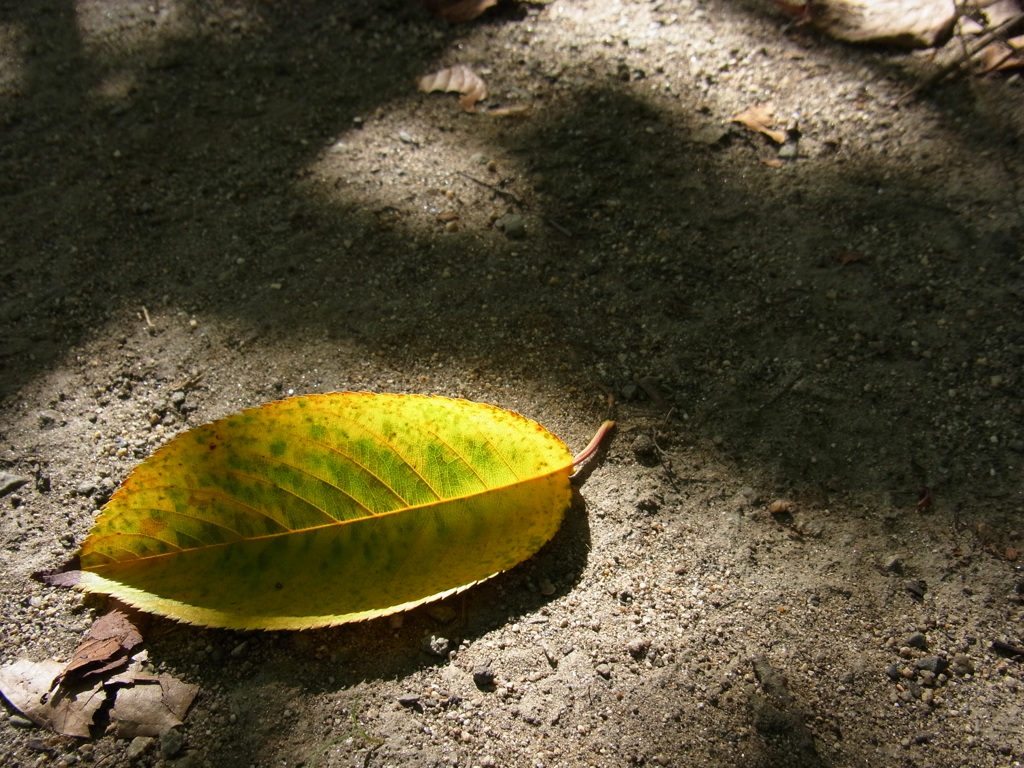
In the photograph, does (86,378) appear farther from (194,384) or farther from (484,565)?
(484,565)

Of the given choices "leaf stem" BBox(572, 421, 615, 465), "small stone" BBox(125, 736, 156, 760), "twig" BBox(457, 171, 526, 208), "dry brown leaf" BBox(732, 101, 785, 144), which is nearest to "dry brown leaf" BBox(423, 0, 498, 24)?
"twig" BBox(457, 171, 526, 208)

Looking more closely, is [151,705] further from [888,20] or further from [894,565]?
[888,20]

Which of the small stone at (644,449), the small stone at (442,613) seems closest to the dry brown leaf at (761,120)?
the small stone at (644,449)

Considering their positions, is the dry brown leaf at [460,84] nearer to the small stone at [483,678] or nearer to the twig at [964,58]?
the twig at [964,58]

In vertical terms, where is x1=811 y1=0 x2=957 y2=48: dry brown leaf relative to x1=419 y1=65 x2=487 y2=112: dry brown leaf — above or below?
above

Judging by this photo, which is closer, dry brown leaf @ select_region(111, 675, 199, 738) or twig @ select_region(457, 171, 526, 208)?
dry brown leaf @ select_region(111, 675, 199, 738)

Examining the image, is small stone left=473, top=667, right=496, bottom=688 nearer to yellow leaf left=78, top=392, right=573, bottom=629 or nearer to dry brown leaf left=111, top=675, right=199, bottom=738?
yellow leaf left=78, top=392, right=573, bottom=629
